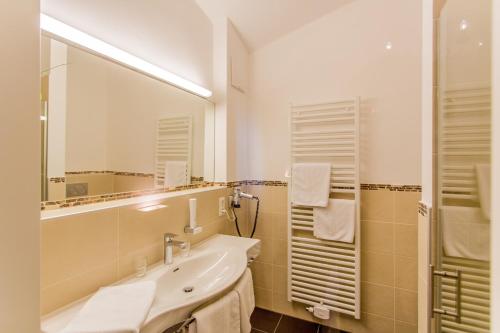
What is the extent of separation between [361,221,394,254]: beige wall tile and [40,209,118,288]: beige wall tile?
5.50 ft

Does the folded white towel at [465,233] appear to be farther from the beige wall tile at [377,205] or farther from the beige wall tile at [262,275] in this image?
the beige wall tile at [262,275]

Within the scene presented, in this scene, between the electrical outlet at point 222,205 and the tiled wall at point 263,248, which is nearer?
the tiled wall at point 263,248

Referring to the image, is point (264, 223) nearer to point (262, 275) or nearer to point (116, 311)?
point (262, 275)

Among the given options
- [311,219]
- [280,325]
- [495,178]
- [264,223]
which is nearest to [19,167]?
[495,178]

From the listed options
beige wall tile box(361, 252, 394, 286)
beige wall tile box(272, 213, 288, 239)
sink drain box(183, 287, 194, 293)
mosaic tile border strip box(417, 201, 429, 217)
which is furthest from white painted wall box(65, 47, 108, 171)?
beige wall tile box(361, 252, 394, 286)

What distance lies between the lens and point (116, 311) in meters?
0.74

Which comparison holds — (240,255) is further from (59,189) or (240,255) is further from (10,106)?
(10,106)

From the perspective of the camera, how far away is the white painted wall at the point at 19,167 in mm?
459

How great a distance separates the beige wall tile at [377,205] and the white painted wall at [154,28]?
4.97 ft

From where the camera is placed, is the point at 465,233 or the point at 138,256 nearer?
the point at 465,233

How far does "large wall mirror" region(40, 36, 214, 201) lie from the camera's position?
99 centimetres

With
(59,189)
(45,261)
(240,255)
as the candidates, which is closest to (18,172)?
(45,261)

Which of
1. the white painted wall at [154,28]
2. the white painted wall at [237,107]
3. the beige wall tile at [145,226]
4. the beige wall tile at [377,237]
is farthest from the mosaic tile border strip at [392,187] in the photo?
the white painted wall at [154,28]

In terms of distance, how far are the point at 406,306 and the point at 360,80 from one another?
5.57ft
